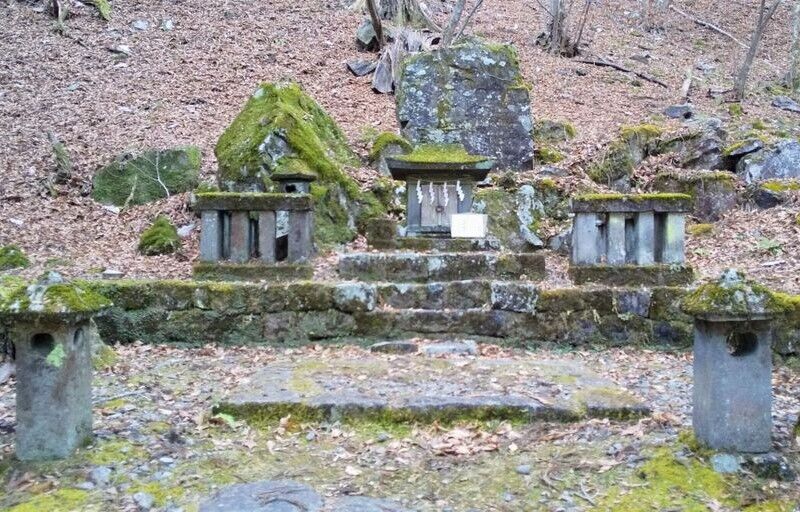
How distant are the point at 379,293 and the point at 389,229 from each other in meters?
2.08

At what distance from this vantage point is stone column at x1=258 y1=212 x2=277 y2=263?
23.0ft

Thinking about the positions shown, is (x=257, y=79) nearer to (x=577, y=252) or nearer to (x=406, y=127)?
(x=406, y=127)

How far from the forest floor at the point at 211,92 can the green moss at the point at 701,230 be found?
0.10 meters

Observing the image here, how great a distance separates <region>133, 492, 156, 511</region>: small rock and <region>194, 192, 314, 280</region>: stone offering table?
148 inches

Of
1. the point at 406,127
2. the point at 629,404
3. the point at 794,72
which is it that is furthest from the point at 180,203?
the point at 794,72

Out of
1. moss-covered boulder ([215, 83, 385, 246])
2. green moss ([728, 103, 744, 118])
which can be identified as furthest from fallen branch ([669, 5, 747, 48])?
moss-covered boulder ([215, 83, 385, 246])

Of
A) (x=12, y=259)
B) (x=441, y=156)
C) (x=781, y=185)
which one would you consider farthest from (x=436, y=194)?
(x=781, y=185)

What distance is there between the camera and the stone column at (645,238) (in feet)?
22.5

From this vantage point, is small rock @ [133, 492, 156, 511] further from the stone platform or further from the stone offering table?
the stone offering table

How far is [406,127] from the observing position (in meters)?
11.4

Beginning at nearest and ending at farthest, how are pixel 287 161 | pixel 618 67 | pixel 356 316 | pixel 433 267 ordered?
pixel 356 316, pixel 433 267, pixel 287 161, pixel 618 67

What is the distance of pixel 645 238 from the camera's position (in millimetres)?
6844

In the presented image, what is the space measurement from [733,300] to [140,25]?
17337 mm

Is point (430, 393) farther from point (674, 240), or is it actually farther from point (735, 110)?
point (735, 110)
